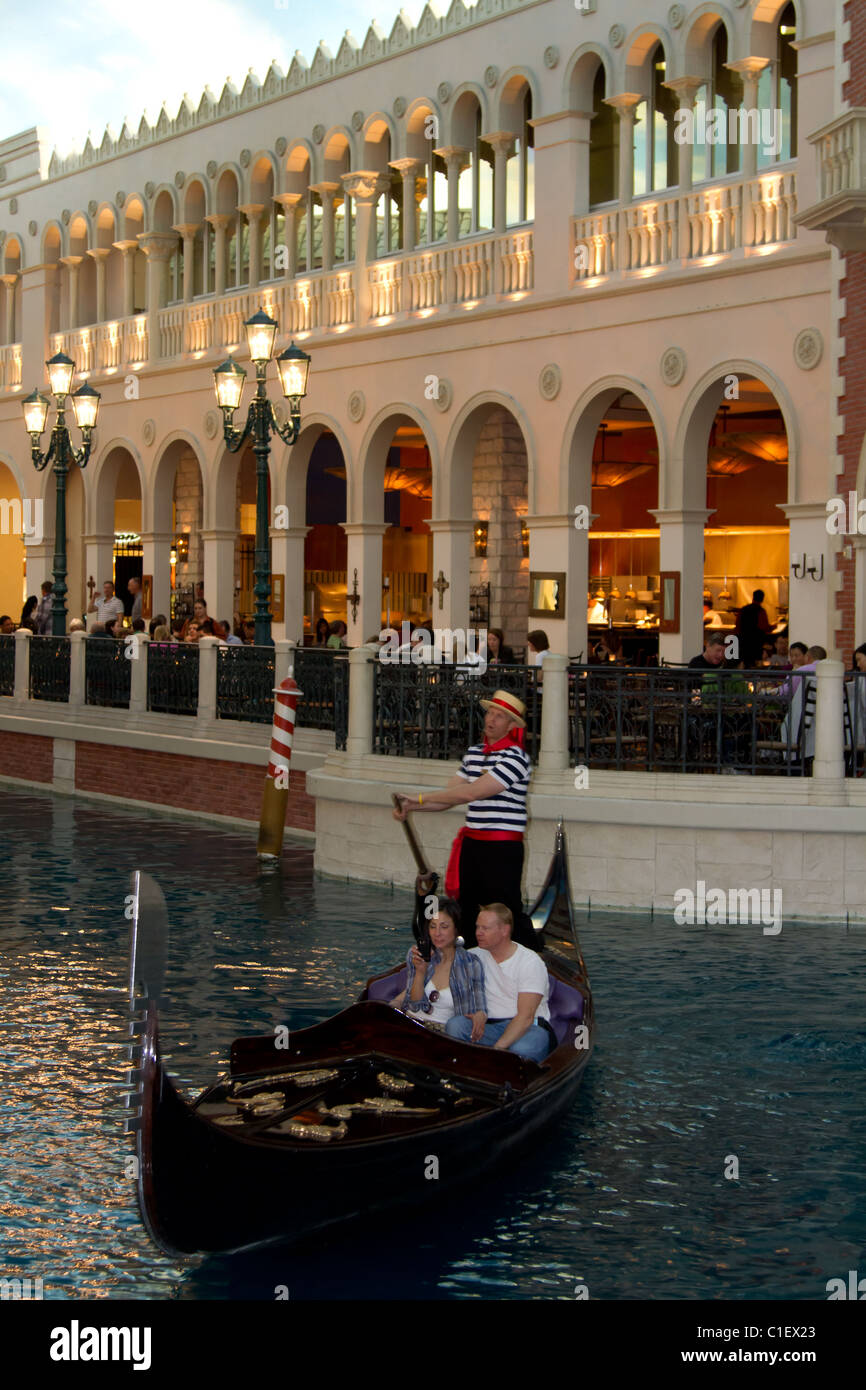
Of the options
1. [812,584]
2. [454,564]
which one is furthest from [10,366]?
[812,584]

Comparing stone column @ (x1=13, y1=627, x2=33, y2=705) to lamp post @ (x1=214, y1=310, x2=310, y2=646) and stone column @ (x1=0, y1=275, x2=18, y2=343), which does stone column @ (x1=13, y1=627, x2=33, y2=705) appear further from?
stone column @ (x1=0, y1=275, x2=18, y2=343)

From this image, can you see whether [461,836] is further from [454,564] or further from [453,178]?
[453,178]

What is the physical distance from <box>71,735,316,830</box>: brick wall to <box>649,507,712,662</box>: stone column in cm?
362

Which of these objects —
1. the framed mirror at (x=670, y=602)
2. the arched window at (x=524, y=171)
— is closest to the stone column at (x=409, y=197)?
the arched window at (x=524, y=171)

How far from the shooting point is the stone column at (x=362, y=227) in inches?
777

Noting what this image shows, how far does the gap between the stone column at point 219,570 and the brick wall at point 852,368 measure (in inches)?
385

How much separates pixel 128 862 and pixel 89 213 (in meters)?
13.9

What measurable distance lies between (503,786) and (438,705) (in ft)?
13.7

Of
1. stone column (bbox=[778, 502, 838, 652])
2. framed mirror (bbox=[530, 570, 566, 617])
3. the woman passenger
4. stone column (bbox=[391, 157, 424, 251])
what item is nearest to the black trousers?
the woman passenger

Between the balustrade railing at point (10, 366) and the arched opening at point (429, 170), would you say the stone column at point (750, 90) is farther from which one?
the balustrade railing at point (10, 366)

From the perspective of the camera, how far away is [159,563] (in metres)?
23.6
